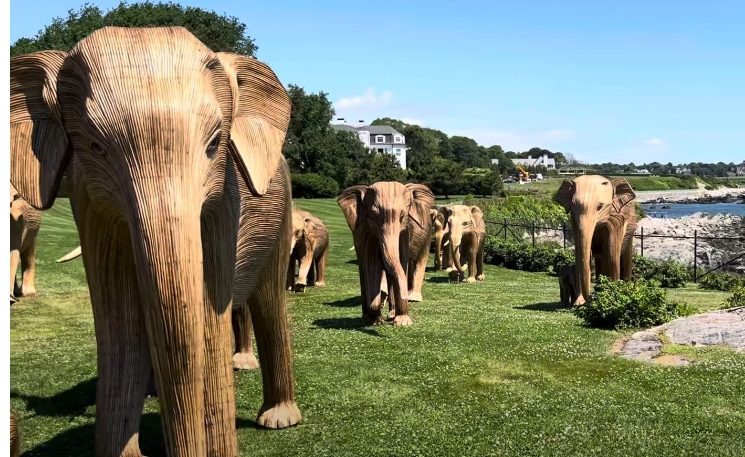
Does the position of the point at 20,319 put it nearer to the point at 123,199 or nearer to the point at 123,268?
the point at 123,268

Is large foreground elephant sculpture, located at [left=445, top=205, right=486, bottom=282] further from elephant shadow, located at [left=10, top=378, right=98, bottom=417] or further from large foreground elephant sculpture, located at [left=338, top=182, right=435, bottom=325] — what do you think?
elephant shadow, located at [left=10, top=378, right=98, bottom=417]

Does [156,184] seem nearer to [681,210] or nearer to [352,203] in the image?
[352,203]

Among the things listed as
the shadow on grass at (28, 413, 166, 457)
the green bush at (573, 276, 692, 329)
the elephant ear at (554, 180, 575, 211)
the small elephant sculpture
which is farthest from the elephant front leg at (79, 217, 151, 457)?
the elephant ear at (554, 180, 575, 211)

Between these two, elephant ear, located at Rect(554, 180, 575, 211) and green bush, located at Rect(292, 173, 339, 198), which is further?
green bush, located at Rect(292, 173, 339, 198)

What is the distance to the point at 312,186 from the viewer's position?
5888 centimetres

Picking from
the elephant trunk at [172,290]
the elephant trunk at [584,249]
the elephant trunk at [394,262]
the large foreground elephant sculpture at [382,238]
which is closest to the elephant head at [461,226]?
the elephant trunk at [584,249]

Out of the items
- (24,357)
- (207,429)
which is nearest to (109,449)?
(207,429)

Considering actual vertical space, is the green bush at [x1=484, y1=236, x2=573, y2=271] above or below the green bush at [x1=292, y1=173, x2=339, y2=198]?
below

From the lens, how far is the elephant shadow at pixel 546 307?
A: 48.8 feet

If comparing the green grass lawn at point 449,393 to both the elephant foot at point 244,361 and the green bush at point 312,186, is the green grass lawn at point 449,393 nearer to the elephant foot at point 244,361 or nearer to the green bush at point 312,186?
the elephant foot at point 244,361

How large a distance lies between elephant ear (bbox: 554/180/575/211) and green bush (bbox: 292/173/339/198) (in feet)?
143

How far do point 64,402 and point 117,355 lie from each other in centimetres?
379

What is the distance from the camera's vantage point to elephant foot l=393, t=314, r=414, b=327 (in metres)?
12.6

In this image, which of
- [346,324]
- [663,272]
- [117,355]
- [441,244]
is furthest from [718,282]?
[117,355]
